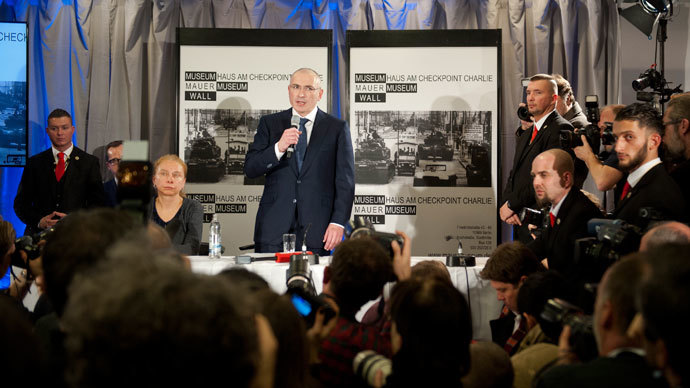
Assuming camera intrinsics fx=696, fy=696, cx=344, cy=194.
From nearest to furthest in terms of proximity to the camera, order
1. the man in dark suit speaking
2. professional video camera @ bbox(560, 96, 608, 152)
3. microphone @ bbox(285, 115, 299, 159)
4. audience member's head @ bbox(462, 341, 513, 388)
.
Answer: audience member's head @ bbox(462, 341, 513, 388) → professional video camera @ bbox(560, 96, 608, 152) → microphone @ bbox(285, 115, 299, 159) → the man in dark suit speaking

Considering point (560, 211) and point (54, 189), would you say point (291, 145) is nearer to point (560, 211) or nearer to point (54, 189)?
point (560, 211)

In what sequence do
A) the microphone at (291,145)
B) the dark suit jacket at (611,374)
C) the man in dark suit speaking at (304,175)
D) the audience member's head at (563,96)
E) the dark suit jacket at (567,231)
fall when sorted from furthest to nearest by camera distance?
the audience member's head at (563,96), the man in dark suit speaking at (304,175), the microphone at (291,145), the dark suit jacket at (567,231), the dark suit jacket at (611,374)

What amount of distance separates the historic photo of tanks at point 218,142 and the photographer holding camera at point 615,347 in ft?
15.5

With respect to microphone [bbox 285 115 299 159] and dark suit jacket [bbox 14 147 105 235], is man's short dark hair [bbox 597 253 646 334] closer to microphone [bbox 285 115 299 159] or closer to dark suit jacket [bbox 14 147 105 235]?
microphone [bbox 285 115 299 159]

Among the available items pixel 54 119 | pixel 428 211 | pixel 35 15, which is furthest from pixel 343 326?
pixel 35 15

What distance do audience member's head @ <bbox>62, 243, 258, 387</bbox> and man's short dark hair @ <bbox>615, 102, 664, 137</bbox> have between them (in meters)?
2.77

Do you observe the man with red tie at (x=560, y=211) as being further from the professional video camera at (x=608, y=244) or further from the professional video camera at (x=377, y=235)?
the professional video camera at (x=377, y=235)

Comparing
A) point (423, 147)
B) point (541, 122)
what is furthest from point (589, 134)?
point (423, 147)

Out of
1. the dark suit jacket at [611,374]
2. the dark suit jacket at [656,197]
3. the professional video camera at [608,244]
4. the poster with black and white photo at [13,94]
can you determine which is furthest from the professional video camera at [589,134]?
the poster with black and white photo at [13,94]

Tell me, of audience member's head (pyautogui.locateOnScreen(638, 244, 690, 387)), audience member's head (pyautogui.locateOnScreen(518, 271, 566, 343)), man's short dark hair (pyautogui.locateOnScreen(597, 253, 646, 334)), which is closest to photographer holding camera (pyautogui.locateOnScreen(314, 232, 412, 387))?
audience member's head (pyautogui.locateOnScreen(518, 271, 566, 343))

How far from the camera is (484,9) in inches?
250

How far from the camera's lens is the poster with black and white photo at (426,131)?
234 inches

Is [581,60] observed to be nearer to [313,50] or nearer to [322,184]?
[313,50]

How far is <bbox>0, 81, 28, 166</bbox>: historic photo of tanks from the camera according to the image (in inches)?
236
